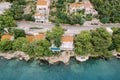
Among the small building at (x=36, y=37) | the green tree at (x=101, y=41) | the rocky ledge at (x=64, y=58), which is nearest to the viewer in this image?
the rocky ledge at (x=64, y=58)

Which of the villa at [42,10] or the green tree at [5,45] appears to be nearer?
the green tree at [5,45]

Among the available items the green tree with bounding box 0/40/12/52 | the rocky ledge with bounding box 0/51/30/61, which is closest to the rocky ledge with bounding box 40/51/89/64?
the rocky ledge with bounding box 0/51/30/61

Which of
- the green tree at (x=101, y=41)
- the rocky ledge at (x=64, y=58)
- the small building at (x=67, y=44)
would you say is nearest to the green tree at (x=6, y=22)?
the rocky ledge at (x=64, y=58)

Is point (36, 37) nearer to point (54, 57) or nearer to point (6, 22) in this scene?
point (54, 57)

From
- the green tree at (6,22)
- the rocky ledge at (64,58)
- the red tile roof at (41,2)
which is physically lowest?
the rocky ledge at (64,58)

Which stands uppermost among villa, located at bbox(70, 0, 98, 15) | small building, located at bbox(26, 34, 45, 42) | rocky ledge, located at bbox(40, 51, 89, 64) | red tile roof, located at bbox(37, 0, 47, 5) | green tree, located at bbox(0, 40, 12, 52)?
red tile roof, located at bbox(37, 0, 47, 5)

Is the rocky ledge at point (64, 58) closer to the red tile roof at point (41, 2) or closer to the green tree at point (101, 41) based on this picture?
the green tree at point (101, 41)

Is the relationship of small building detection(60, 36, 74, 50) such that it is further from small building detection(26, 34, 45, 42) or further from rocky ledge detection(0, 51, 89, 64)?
small building detection(26, 34, 45, 42)

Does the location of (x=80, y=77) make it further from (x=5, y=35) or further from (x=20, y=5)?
(x=20, y=5)
